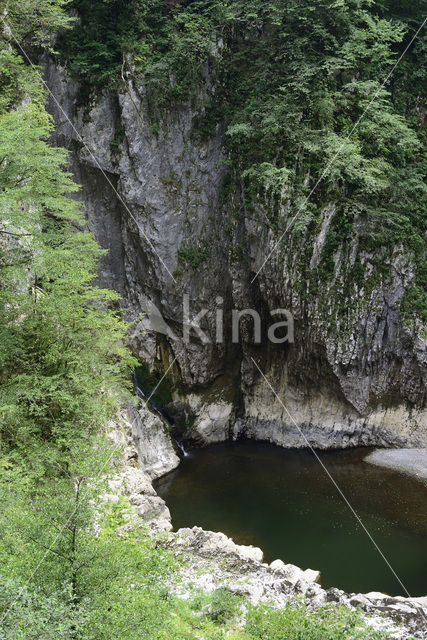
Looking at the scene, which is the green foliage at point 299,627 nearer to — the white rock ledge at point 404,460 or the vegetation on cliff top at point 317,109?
the white rock ledge at point 404,460

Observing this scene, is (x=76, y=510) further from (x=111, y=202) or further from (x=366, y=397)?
(x=111, y=202)

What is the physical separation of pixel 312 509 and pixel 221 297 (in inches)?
351

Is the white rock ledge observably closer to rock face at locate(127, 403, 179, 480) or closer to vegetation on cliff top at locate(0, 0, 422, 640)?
rock face at locate(127, 403, 179, 480)

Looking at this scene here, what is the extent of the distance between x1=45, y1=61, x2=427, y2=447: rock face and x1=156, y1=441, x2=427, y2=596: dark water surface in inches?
49.1

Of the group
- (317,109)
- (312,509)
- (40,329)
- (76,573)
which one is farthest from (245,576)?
(317,109)

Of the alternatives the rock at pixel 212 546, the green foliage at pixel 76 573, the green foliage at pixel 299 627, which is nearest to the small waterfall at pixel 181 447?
the rock at pixel 212 546

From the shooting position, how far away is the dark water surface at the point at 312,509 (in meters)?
12.3

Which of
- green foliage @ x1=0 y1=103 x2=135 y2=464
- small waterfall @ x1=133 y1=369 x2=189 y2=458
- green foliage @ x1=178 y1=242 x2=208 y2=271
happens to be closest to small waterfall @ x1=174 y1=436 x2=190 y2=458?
small waterfall @ x1=133 y1=369 x2=189 y2=458

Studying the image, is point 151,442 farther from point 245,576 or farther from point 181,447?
point 245,576

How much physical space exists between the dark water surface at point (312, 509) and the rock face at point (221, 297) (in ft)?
4.09

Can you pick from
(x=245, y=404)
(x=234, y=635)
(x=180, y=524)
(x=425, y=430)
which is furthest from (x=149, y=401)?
(x=234, y=635)

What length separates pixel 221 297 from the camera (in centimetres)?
1988

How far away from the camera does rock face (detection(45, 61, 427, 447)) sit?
17.0 metres

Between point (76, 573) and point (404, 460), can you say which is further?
point (404, 460)
